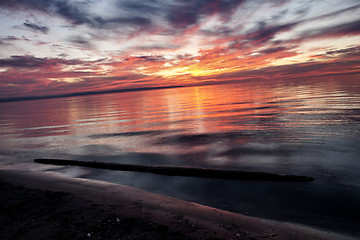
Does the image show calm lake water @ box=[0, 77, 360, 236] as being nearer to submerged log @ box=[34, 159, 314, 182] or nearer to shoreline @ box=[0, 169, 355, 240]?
submerged log @ box=[34, 159, 314, 182]

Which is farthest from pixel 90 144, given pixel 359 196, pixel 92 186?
pixel 359 196

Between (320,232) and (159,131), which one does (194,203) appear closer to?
(320,232)

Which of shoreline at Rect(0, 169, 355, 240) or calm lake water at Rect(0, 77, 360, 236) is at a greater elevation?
shoreline at Rect(0, 169, 355, 240)

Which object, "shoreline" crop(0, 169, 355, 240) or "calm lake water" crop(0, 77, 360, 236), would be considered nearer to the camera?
"shoreline" crop(0, 169, 355, 240)

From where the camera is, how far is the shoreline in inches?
209

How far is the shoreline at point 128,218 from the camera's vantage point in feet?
17.5

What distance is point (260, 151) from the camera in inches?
560

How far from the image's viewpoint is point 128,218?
Answer: 239 inches

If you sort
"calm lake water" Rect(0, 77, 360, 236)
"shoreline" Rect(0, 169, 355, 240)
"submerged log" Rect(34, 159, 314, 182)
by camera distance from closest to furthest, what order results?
"shoreline" Rect(0, 169, 355, 240) → "calm lake water" Rect(0, 77, 360, 236) → "submerged log" Rect(34, 159, 314, 182)

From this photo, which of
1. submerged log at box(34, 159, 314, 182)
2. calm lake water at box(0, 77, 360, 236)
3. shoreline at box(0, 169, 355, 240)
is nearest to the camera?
shoreline at box(0, 169, 355, 240)

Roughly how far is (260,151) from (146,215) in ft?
34.3

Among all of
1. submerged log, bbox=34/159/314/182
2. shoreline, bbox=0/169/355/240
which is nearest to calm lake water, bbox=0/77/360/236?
submerged log, bbox=34/159/314/182

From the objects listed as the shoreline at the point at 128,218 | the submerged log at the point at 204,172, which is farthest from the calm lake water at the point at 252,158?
the shoreline at the point at 128,218

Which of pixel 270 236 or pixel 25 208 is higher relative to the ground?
pixel 25 208
